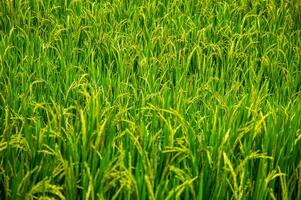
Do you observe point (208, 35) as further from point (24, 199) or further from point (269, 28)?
point (24, 199)

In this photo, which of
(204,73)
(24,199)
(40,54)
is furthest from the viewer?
(204,73)

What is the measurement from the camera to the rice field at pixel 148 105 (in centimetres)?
140

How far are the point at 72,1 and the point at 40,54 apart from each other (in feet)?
2.50

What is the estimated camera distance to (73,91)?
191 cm

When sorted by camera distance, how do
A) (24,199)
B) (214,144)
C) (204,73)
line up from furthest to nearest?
(204,73), (214,144), (24,199)

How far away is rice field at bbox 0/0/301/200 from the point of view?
1398 millimetres

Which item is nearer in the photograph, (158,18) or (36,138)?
(36,138)

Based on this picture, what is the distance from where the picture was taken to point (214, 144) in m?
1.57

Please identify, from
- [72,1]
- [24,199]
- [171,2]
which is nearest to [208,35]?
[171,2]

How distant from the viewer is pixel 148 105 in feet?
6.11

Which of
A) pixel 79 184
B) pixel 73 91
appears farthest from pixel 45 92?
pixel 79 184

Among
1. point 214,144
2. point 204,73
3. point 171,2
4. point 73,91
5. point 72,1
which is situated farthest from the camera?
point 171,2

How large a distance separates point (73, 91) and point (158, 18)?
37.8 inches

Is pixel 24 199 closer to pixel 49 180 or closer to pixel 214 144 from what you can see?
pixel 49 180
